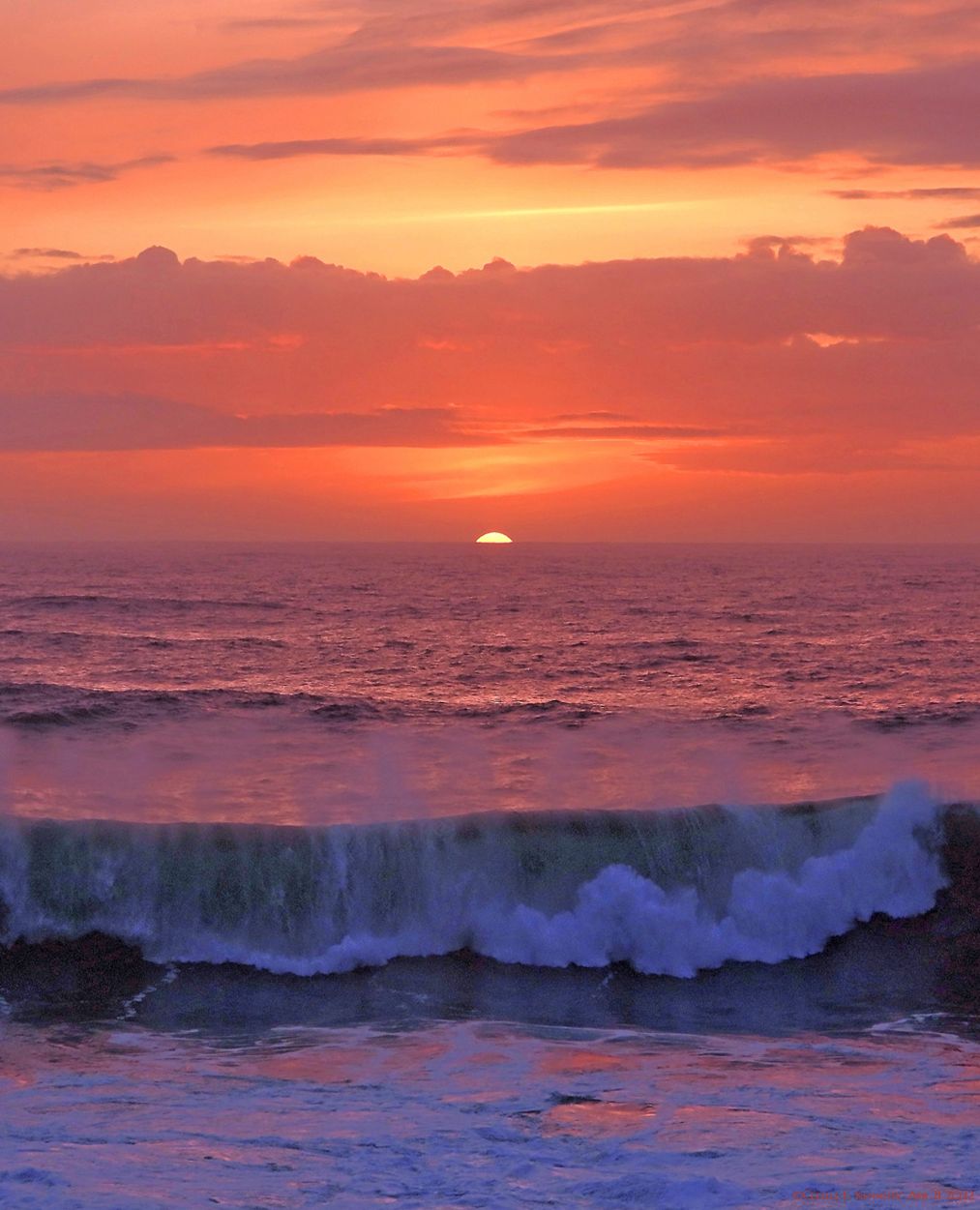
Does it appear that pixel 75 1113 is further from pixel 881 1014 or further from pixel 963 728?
pixel 963 728

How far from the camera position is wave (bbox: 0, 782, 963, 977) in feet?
52.7

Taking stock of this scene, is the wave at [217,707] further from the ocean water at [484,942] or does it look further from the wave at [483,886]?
the wave at [483,886]

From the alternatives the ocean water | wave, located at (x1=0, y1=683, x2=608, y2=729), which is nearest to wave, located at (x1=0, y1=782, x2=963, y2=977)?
the ocean water

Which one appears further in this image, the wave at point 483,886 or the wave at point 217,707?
the wave at point 217,707

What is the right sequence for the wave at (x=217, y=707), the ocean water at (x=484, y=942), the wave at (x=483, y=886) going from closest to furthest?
the ocean water at (x=484, y=942) → the wave at (x=483, y=886) → the wave at (x=217, y=707)

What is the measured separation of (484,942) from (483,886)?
3.15ft

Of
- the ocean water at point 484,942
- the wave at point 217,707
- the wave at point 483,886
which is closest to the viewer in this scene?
the ocean water at point 484,942

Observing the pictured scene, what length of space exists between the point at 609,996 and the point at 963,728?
15.2 metres

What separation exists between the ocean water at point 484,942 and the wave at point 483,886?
42mm

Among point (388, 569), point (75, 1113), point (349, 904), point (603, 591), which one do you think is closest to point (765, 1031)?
point (349, 904)

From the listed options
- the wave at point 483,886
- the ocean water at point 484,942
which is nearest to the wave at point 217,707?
the ocean water at point 484,942

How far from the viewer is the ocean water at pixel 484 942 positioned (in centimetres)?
962

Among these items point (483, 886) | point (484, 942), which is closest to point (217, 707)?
point (483, 886)

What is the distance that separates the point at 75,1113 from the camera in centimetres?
1036
